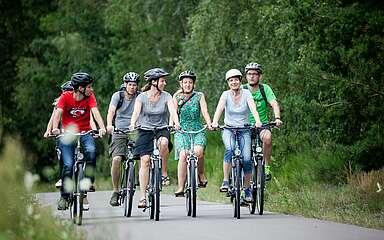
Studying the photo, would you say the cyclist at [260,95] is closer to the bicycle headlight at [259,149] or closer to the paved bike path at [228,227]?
the paved bike path at [228,227]

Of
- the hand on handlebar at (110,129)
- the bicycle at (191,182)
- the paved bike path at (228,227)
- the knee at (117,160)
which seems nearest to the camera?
the paved bike path at (228,227)

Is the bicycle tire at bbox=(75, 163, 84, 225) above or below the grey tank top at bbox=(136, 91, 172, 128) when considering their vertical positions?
below

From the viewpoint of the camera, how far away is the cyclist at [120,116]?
18.0 metres

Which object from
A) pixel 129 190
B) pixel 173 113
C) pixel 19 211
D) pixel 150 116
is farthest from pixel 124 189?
pixel 19 211

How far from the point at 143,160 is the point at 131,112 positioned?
81.3 inches

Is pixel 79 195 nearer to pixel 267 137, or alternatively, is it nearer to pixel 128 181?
pixel 128 181

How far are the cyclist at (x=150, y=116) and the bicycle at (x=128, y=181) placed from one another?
0.30 m

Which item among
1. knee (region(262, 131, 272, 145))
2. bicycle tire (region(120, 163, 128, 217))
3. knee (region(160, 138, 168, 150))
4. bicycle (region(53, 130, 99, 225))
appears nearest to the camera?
bicycle (region(53, 130, 99, 225))

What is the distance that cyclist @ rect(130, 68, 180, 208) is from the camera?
16375 mm

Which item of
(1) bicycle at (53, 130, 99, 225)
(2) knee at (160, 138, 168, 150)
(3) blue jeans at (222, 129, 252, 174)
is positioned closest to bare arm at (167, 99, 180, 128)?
(2) knee at (160, 138, 168, 150)

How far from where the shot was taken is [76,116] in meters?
16.2

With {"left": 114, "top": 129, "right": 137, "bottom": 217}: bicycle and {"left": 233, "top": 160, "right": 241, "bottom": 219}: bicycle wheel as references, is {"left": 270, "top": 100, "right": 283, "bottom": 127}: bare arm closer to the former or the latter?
{"left": 233, "top": 160, "right": 241, "bottom": 219}: bicycle wheel

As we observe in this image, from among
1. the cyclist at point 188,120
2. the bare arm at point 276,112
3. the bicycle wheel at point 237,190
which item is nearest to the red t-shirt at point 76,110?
the cyclist at point 188,120

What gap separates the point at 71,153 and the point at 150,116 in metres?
1.34
